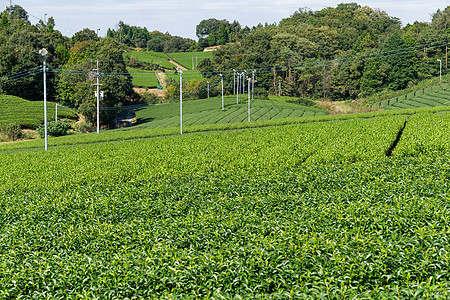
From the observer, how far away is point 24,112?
256ft

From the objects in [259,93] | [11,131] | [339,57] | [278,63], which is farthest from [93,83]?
[339,57]

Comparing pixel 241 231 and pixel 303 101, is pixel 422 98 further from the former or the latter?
pixel 241 231

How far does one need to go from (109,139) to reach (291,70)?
78.4 m

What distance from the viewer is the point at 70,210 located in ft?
53.9

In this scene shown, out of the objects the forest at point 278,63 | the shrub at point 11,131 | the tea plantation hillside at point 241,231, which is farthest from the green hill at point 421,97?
the shrub at point 11,131

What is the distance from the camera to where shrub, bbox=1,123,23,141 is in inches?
2629

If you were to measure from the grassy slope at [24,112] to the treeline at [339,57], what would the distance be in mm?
50507

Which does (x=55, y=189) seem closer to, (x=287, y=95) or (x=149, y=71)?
(x=287, y=95)

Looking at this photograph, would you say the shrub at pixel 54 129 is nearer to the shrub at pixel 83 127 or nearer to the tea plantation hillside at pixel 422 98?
the shrub at pixel 83 127

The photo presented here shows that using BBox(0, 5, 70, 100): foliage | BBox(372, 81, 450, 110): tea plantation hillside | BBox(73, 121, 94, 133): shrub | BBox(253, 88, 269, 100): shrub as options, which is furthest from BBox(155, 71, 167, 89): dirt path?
BBox(372, 81, 450, 110): tea plantation hillside

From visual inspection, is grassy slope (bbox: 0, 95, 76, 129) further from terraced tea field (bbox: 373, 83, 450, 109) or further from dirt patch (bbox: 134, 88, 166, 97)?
terraced tea field (bbox: 373, 83, 450, 109)

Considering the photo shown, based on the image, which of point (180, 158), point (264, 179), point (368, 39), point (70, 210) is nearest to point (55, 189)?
point (70, 210)

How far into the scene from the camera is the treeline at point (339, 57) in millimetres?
99750

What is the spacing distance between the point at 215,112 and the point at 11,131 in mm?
36839
